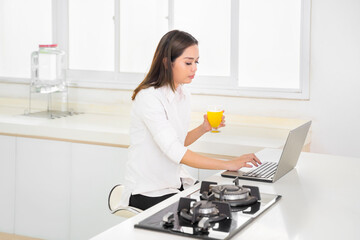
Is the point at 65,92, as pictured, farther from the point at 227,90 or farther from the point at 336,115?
the point at 336,115

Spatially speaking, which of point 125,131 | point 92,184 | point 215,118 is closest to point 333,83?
point 215,118

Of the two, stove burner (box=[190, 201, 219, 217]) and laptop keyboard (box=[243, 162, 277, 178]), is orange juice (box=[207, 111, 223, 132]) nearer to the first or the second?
laptop keyboard (box=[243, 162, 277, 178])

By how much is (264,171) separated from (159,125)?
457 mm

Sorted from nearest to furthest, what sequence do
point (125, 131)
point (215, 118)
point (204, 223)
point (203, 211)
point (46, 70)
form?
point (204, 223) → point (203, 211) → point (215, 118) → point (125, 131) → point (46, 70)

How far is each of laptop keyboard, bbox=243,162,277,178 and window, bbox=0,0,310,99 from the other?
1.19m

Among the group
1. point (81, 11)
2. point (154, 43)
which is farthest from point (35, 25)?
point (154, 43)

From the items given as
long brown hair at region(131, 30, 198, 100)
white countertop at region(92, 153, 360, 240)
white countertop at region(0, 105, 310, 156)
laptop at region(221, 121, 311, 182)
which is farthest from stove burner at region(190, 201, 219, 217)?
white countertop at region(0, 105, 310, 156)

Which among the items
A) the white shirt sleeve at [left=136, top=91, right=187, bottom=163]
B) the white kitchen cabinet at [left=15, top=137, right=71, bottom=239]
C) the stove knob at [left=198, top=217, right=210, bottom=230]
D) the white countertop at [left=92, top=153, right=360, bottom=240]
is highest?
the white shirt sleeve at [left=136, top=91, right=187, bottom=163]

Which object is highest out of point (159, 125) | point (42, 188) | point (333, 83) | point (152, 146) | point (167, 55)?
point (167, 55)

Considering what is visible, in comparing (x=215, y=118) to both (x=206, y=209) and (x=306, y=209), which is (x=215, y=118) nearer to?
(x=306, y=209)

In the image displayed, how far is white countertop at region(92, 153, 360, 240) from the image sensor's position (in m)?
1.46

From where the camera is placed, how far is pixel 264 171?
221 cm

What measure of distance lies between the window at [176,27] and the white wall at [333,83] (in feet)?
0.21

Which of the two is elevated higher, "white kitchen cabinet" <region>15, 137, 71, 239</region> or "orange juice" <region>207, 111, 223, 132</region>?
"orange juice" <region>207, 111, 223, 132</region>
